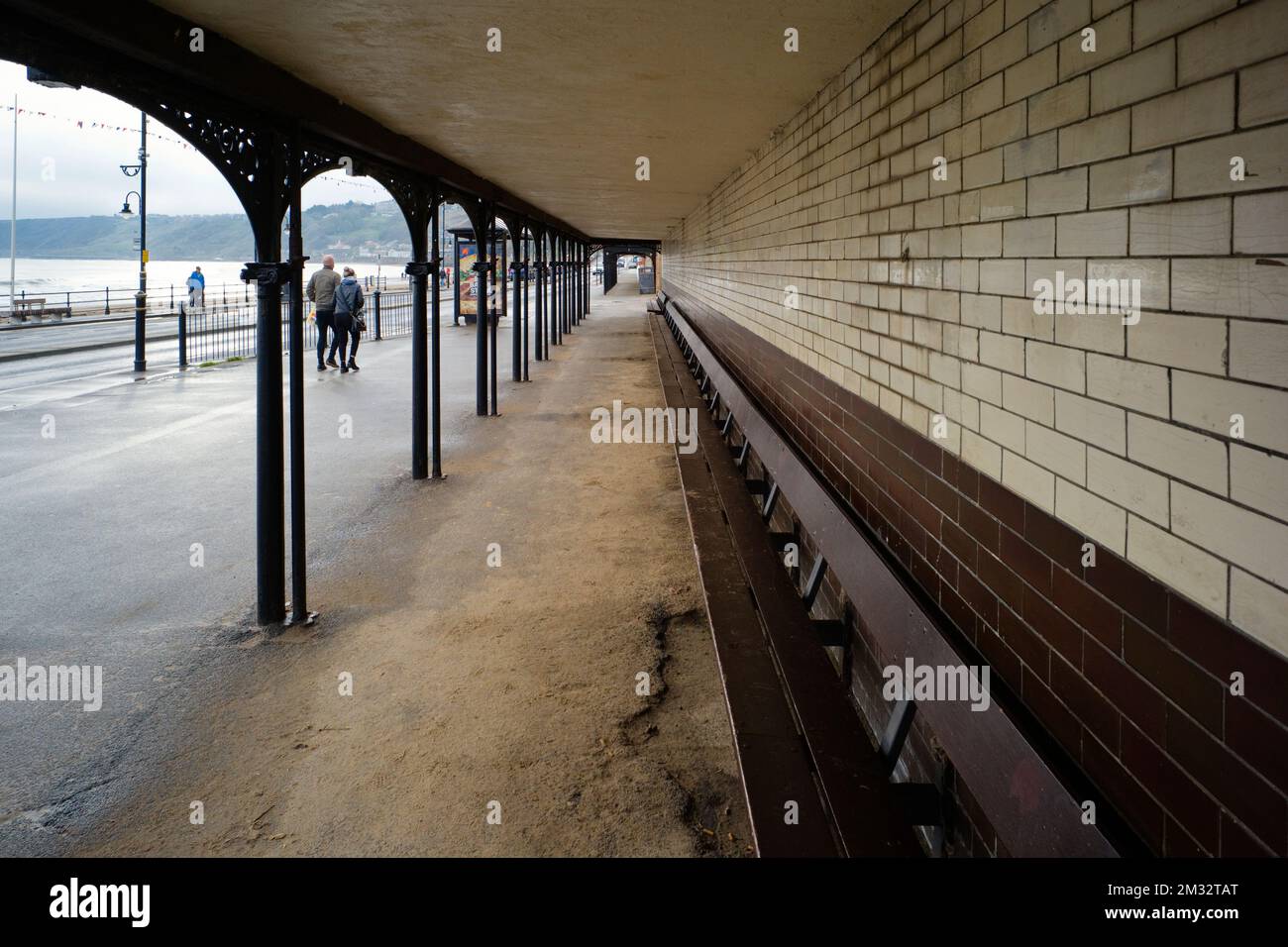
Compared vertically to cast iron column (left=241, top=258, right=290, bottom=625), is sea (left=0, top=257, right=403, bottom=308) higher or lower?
higher

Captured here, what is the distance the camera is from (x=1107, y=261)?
2.12 metres

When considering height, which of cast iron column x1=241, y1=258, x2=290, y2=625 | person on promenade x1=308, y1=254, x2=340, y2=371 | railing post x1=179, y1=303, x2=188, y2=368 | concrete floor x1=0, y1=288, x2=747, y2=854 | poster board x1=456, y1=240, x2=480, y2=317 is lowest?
concrete floor x1=0, y1=288, x2=747, y2=854

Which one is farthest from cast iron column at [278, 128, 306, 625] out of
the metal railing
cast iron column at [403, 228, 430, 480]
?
the metal railing

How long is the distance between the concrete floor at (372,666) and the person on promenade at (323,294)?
6.52 meters

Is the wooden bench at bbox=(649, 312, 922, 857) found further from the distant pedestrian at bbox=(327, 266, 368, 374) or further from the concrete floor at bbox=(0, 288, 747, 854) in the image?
the distant pedestrian at bbox=(327, 266, 368, 374)

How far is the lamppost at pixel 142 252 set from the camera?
13.9 meters

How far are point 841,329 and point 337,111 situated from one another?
3.16 m

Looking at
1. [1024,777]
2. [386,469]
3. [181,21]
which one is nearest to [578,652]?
[1024,777]

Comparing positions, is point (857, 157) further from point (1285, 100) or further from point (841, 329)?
point (1285, 100)

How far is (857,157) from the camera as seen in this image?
172 inches

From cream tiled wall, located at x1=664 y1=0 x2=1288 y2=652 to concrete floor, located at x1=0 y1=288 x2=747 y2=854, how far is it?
162 centimetres

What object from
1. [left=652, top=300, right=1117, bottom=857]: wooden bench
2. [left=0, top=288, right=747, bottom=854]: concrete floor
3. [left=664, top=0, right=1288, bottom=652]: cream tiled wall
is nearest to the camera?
[left=664, top=0, right=1288, bottom=652]: cream tiled wall

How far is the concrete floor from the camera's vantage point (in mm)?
2984

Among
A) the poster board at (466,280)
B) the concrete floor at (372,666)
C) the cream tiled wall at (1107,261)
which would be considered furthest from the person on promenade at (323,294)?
the cream tiled wall at (1107,261)
